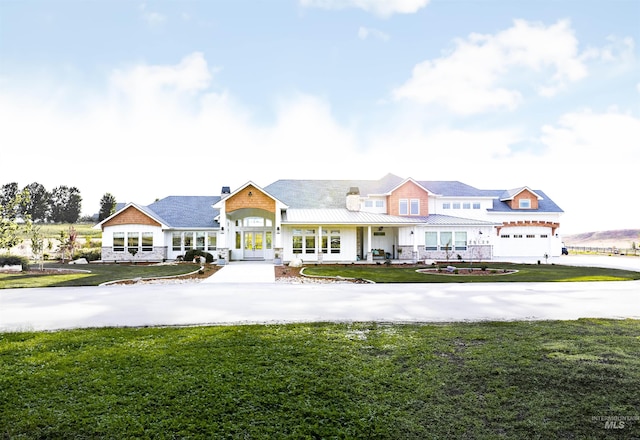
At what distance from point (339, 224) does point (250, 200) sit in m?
6.62

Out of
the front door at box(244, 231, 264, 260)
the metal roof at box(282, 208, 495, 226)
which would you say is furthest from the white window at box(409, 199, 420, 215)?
the front door at box(244, 231, 264, 260)

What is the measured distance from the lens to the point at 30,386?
4715 millimetres

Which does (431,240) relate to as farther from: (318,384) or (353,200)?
(318,384)

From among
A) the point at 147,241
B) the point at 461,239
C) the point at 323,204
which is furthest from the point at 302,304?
the point at 461,239

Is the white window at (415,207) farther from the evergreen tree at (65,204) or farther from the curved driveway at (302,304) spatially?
the evergreen tree at (65,204)

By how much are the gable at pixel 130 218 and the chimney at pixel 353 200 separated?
15723mm

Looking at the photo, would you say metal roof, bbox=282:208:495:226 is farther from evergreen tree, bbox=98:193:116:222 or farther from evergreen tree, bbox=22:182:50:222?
evergreen tree, bbox=22:182:50:222

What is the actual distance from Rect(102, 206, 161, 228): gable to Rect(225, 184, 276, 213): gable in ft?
25.6

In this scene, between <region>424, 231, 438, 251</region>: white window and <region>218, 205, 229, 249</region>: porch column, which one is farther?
<region>424, 231, 438, 251</region>: white window

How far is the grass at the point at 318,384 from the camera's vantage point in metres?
3.78

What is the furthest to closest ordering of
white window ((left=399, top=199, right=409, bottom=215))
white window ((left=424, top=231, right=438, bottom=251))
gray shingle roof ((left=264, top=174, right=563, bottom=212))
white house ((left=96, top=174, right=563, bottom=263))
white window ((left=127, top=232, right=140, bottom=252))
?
gray shingle roof ((left=264, top=174, right=563, bottom=212)) → white window ((left=399, top=199, right=409, bottom=215)) → white window ((left=424, top=231, right=438, bottom=251)) → white window ((left=127, top=232, right=140, bottom=252)) → white house ((left=96, top=174, right=563, bottom=263))

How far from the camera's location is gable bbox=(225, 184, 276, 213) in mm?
26219

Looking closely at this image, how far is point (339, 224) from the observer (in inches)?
1061

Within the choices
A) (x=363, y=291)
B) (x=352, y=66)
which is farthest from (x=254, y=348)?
(x=352, y=66)
